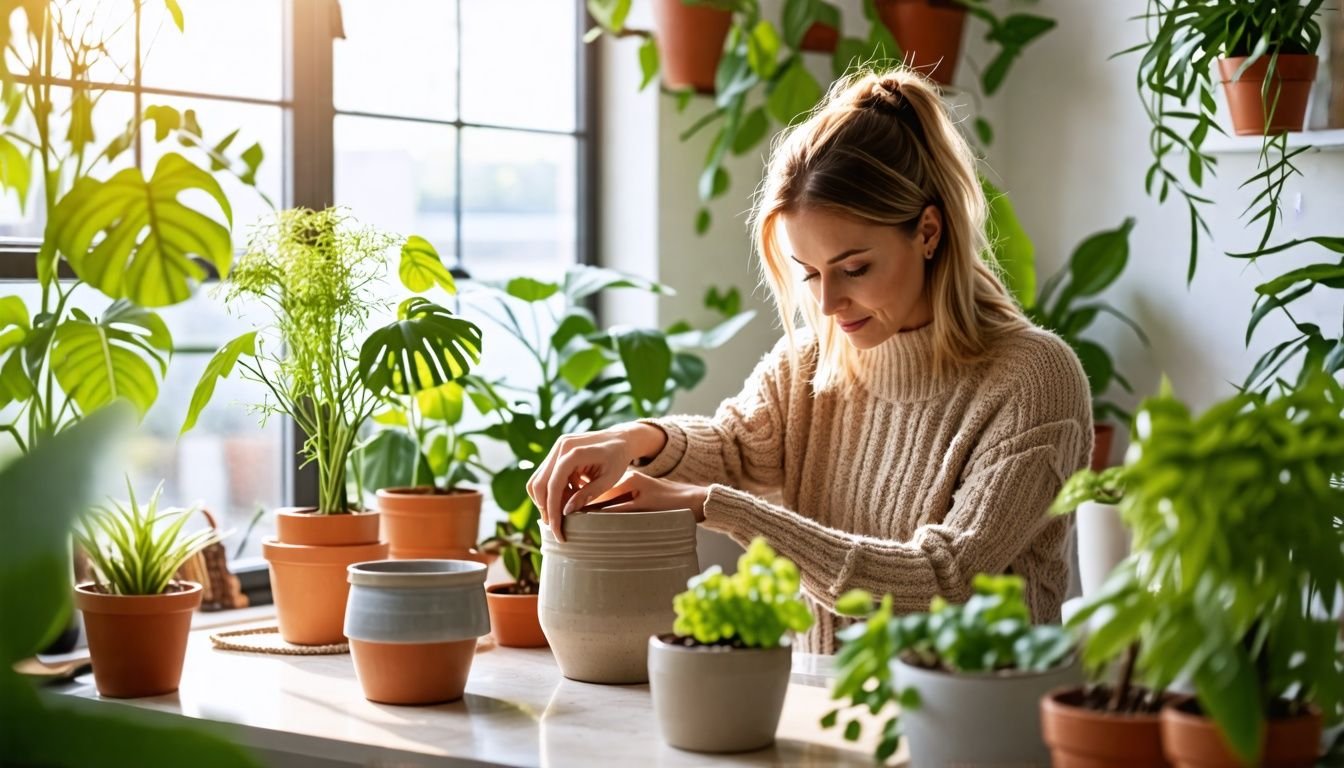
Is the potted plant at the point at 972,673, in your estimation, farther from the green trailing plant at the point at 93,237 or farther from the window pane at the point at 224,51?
the window pane at the point at 224,51

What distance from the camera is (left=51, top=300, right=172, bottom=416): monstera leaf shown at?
5.37 feet

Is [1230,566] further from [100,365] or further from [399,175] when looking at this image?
[399,175]

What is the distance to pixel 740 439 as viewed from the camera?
220 cm

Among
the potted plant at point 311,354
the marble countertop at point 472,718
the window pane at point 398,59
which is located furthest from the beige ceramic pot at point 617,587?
the window pane at point 398,59

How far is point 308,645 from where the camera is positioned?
1.88 m

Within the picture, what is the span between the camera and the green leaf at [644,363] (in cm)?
257

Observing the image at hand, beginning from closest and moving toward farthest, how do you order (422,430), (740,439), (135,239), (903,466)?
(135,239)
(903,466)
(740,439)
(422,430)

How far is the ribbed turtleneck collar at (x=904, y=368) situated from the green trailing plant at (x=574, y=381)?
533mm

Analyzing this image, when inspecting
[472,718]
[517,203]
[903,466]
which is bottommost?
[472,718]

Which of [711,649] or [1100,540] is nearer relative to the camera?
[711,649]

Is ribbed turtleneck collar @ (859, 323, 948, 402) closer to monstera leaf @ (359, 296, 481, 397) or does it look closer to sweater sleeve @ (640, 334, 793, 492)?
sweater sleeve @ (640, 334, 793, 492)

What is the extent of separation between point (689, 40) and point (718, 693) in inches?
81.2

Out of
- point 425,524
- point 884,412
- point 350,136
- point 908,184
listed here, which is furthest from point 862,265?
point 350,136

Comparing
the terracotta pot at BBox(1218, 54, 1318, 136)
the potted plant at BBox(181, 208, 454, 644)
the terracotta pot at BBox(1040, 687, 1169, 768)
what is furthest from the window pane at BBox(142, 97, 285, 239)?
the terracotta pot at BBox(1040, 687, 1169, 768)
